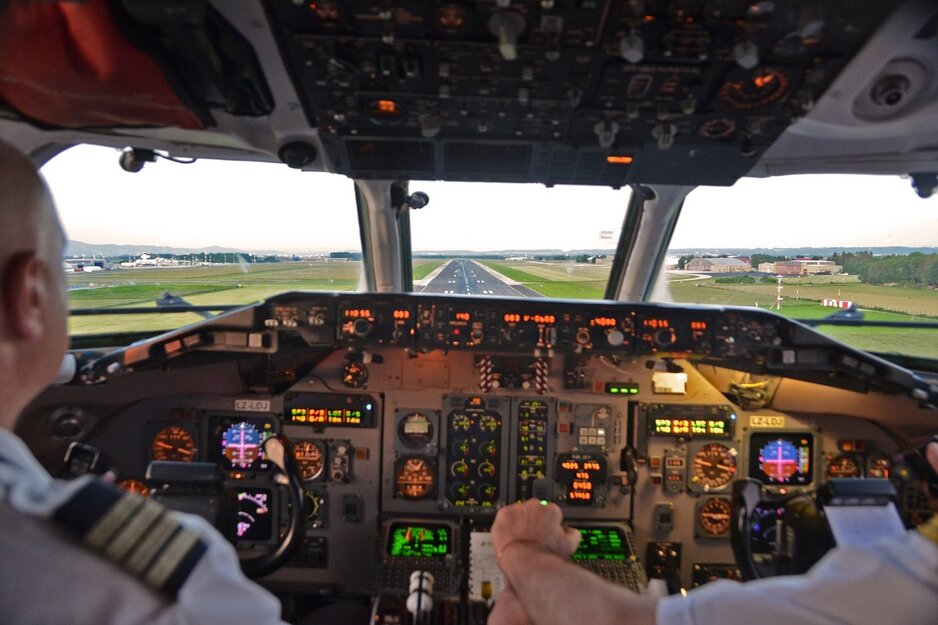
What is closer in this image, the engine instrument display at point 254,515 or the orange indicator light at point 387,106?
the orange indicator light at point 387,106

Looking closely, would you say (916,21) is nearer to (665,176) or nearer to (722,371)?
(665,176)

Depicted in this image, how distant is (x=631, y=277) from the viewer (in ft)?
13.9

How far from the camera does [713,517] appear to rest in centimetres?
368

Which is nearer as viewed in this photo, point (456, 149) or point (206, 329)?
point (456, 149)

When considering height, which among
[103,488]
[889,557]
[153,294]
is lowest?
[889,557]

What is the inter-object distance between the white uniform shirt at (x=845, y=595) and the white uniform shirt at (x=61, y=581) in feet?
2.28

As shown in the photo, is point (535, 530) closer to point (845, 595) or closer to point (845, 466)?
point (845, 595)

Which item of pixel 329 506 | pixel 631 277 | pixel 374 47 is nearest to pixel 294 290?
pixel 329 506

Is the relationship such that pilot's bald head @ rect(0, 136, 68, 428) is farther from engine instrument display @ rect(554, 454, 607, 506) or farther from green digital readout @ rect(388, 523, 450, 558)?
engine instrument display @ rect(554, 454, 607, 506)

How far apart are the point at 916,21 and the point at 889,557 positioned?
1.72m

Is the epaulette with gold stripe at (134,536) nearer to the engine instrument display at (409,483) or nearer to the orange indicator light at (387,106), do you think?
the orange indicator light at (387,106)

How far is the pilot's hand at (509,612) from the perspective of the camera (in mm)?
1401

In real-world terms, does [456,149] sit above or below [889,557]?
above

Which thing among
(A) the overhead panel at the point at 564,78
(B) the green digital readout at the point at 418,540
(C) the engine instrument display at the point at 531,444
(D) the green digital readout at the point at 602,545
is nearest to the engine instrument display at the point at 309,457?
(B) the green digital readout at the point at 418,540
